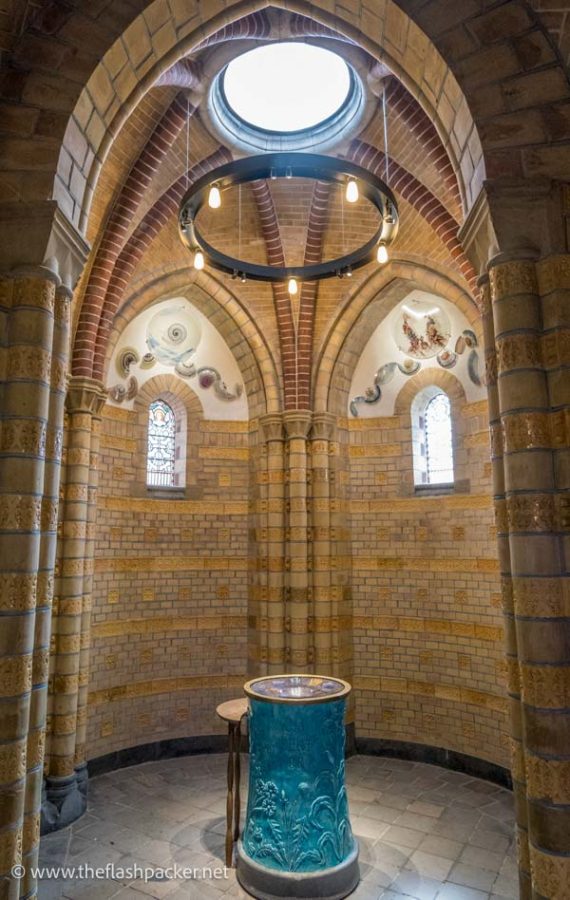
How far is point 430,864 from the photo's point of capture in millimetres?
6105

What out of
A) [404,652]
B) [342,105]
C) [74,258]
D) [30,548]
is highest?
[342,105]

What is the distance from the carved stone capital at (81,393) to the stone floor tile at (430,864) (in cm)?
642

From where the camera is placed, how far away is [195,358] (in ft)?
34.5

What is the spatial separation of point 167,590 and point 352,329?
5.24 meters

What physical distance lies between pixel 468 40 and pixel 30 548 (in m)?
4.22

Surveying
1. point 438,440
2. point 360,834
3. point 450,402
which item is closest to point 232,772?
point 360,834

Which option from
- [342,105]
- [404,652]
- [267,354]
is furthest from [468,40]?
[404,652]

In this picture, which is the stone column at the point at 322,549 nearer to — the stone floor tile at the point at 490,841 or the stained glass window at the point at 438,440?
the stained glass window at the point at 438,440

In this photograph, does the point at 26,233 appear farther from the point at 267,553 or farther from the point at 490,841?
the point at 490,841

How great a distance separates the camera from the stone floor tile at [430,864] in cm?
591

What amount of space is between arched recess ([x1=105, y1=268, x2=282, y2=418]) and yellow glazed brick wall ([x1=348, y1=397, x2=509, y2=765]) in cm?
158

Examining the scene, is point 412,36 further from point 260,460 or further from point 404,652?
point 404,652

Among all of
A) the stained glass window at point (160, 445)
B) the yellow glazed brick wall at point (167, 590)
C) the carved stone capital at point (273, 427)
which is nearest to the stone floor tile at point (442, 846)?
the yellow glazed brick wall at point (167, 590)

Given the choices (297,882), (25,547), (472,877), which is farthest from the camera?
(472,877)
